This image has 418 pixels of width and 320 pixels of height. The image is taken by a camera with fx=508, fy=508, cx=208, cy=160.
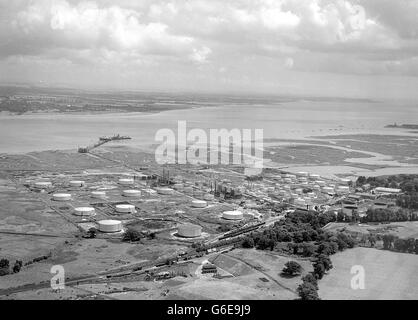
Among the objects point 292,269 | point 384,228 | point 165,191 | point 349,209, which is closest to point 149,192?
point 165,191

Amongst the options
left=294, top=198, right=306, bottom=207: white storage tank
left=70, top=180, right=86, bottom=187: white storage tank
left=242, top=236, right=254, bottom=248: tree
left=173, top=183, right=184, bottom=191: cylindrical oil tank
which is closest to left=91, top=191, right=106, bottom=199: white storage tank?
left=70, top=180, right=86, bottom=187: white storage tank

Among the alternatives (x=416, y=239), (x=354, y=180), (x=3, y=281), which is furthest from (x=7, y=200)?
(x=354, y=180)

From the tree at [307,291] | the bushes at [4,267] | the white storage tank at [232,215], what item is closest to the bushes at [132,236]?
the bushes at [4,267]

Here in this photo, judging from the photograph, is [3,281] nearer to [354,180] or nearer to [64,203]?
[64,203]

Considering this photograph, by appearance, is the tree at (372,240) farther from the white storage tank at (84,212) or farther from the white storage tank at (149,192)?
the white storage tank at (149,192)

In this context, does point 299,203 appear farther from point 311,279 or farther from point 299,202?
point 311,279
